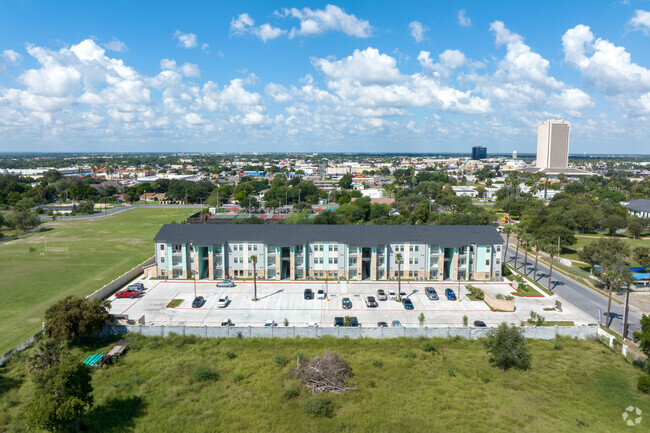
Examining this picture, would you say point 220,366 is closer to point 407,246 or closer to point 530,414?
point 530,414

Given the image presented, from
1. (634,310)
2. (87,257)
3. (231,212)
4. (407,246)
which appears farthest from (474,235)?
(231,212)

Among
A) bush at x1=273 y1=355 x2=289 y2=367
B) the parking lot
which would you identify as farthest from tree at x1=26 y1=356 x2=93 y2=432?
the parking lot

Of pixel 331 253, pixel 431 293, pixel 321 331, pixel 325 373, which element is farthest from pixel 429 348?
pixel 331 253

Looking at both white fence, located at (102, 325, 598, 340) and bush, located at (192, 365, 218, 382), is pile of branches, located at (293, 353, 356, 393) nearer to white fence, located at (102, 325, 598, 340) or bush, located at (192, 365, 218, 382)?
white fence, located at (102, 325, 598, 340)

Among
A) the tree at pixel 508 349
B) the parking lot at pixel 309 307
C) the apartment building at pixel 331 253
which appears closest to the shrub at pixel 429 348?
the tree at pixel 508 349

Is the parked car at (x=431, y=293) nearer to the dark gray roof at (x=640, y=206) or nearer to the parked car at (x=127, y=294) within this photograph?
the parked car at (x=127, y=294)

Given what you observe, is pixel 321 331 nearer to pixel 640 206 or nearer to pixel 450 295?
pixel 450 295

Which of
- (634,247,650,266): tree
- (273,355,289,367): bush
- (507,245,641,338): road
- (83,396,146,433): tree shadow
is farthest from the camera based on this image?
(634,247,650,266): tree
